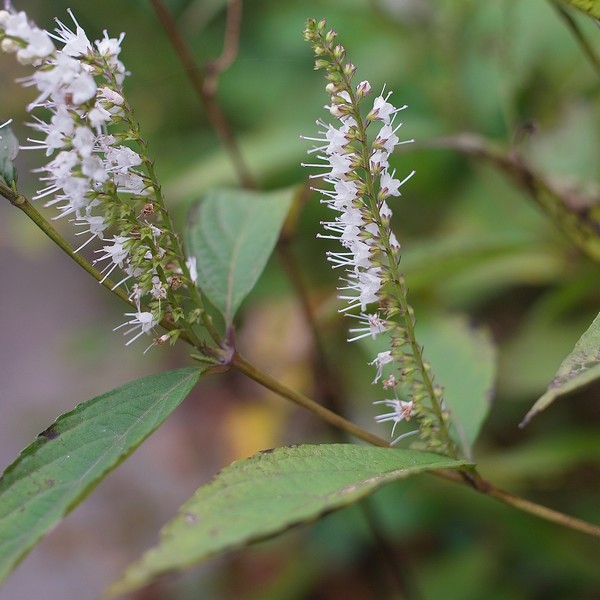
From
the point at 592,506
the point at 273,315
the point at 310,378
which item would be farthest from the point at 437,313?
the point at 273,315

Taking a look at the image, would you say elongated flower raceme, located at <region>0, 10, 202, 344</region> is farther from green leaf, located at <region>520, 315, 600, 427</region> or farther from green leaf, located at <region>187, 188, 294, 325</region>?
green leaf, located at <region>520, 315, 600, 427</region>

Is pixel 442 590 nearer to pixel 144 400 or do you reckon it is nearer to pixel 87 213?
pixel 144 400

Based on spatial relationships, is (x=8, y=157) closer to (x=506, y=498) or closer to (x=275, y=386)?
(x=275, y=386)

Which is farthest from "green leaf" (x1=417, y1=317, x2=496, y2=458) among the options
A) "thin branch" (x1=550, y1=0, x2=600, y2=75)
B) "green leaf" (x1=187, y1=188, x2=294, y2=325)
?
"thin branch" (x1=550, y1=0, x2=600, y2=75)

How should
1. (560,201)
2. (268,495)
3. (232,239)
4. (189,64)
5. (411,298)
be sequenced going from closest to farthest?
(268,495) < (232,239) < (560,201) < (189,64) < (411,298)

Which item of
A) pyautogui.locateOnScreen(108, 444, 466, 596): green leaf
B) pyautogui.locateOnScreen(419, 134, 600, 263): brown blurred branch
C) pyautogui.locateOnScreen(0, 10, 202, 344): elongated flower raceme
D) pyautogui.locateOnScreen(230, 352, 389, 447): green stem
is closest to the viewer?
pyautogui.locateOnScreen(108, 444, 466, 596): green leaf

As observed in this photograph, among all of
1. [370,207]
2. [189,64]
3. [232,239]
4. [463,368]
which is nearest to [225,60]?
[189,64]
